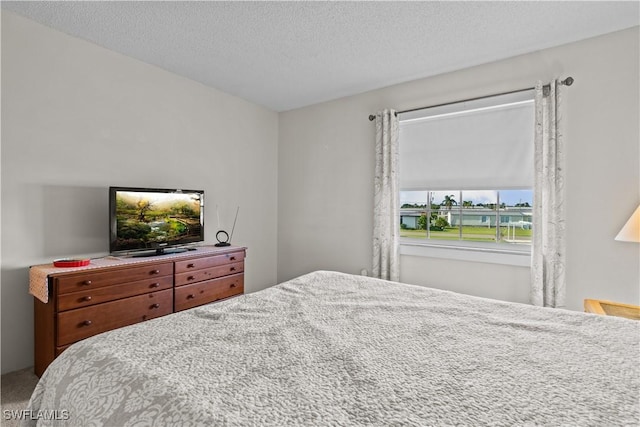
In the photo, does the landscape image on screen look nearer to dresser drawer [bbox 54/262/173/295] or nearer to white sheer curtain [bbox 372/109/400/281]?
dresser drawer [bbox 54/262/173/295]

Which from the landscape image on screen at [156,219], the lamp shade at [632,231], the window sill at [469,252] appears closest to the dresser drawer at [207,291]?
the landscape image on screen at [156,219]

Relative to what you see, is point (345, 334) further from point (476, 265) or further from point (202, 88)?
point (202, 88)

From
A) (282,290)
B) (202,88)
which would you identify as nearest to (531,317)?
(282,290)

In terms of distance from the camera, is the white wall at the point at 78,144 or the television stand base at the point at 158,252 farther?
the television stand base at the point at 158,252

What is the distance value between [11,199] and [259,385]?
8.66 ft

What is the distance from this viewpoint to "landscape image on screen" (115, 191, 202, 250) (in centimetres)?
276

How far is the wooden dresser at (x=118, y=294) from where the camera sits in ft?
→ 7.25

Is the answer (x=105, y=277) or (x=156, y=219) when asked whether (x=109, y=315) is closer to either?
(x=105, y=277)

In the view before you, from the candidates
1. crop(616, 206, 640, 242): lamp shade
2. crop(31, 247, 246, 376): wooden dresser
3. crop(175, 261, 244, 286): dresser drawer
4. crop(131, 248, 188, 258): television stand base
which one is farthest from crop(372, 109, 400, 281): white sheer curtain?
crop(131, 248, 188, 258): television stand base

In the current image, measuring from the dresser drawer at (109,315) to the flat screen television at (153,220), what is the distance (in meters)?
0.45

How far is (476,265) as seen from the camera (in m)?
3.22

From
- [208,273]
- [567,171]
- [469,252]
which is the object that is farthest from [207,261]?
[567,171]

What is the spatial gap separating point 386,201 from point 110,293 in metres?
2.78

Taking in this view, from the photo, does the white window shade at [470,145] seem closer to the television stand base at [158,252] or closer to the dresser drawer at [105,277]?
the television stand base at [158,252]
